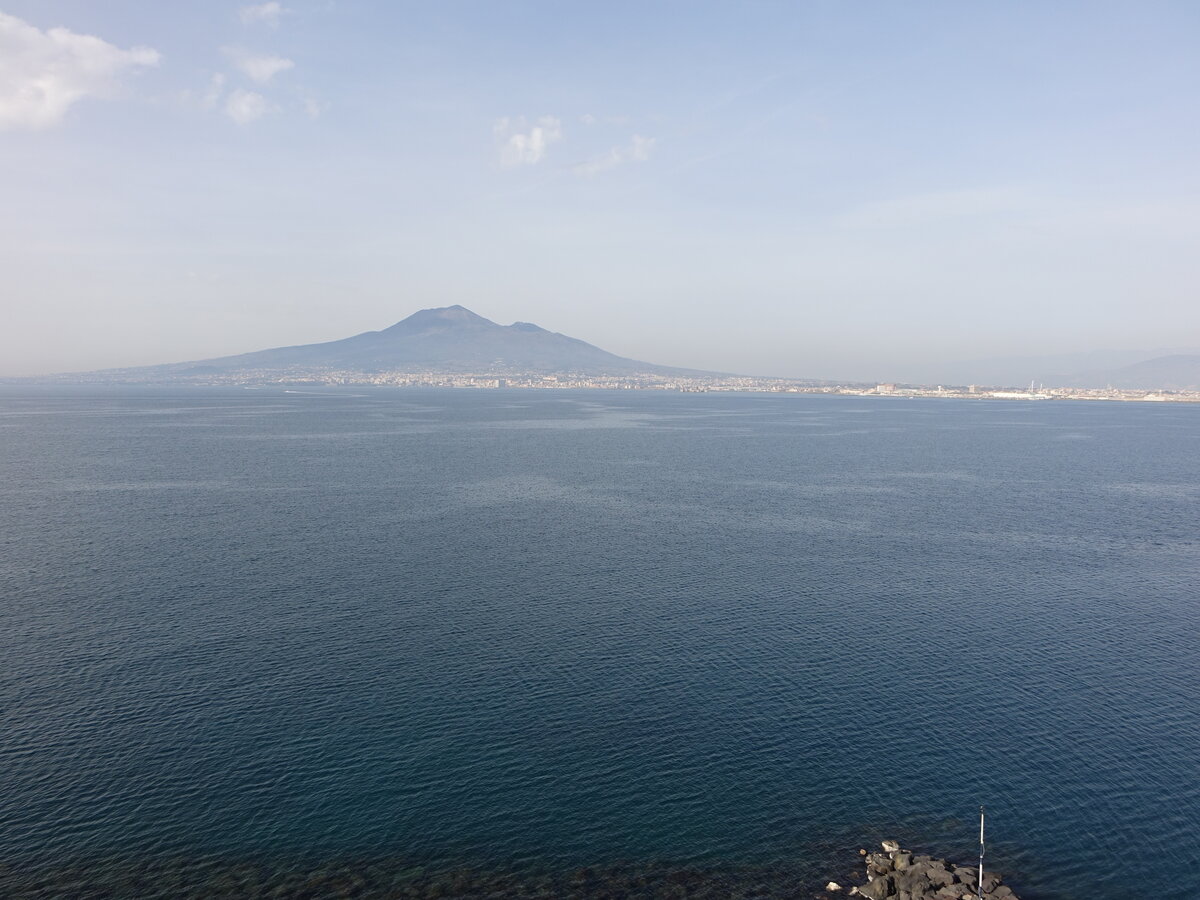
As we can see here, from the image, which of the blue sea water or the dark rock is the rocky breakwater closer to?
the dark rock

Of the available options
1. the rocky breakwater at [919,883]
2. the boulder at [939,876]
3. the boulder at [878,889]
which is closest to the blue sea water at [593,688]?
the rocky breakwater at [919,883]

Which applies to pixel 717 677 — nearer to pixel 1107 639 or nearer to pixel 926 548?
pixel 1107 639

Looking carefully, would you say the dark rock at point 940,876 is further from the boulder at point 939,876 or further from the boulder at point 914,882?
the boulder at point 914,882

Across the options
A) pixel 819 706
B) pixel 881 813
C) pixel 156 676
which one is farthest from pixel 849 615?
pixel 156 676

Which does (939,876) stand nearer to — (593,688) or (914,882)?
(914,882)

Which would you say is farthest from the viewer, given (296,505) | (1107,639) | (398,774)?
(296,505)

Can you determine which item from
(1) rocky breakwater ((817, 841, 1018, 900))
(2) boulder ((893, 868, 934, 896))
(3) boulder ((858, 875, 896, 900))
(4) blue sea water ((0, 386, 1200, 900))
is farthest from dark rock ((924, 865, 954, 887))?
(4) blue sea water ((0, 386, 1200, 900))

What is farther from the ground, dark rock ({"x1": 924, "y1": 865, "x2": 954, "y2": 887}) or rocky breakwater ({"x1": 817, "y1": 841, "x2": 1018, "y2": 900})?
dark rock ({"x1": 924, "y1": 865, "x2": 954, "y2": 887})
